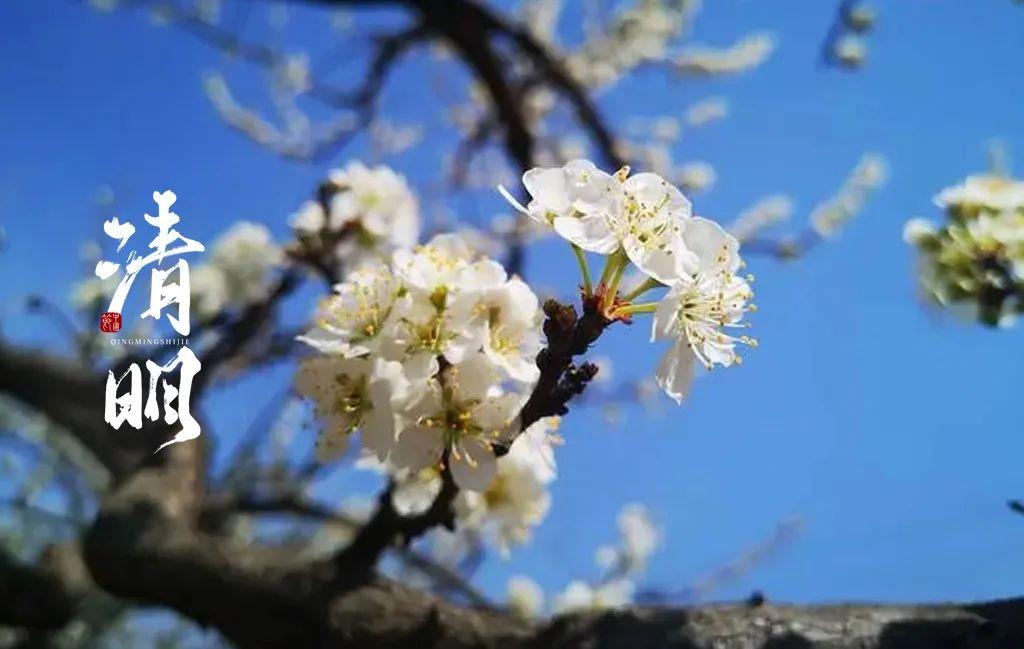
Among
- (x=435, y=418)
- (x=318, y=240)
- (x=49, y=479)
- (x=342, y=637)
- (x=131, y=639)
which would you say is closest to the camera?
(x=435, y=418)

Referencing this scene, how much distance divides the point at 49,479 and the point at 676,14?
3299mm

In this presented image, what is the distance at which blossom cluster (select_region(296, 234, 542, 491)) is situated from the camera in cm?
80

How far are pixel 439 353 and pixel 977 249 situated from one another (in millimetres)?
652

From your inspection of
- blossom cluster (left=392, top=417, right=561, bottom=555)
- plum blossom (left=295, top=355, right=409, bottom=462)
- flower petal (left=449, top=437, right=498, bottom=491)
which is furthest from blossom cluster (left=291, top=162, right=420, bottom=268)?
flower petal (left=449, top=437, right=498, bottom=491)

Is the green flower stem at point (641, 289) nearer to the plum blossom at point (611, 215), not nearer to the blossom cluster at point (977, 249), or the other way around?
the plum blossom at point (611, 215)

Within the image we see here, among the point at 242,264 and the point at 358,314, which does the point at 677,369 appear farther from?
the point at 242,264

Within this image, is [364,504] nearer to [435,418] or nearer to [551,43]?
[551,43]

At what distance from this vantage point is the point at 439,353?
804 millimetres

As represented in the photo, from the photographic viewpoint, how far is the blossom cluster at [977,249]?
103 centimetres

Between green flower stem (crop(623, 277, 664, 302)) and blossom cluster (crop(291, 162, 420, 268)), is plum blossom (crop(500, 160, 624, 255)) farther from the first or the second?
blossom cluster (crop(291, 162, 420, 268))

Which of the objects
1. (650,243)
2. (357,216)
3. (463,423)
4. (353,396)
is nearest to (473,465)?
(463,423)

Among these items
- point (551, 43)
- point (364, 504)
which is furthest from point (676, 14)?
point (364, 504)

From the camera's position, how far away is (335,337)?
89 centimetres

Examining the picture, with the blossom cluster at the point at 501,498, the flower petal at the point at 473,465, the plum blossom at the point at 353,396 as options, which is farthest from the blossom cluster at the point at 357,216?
the flower petal at the point at 473,465
